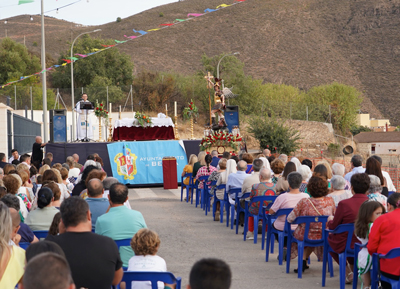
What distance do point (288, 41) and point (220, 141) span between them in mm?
86105

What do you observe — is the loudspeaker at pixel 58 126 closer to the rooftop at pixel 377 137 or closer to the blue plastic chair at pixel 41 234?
the blue plastic chair at pixel 41 234

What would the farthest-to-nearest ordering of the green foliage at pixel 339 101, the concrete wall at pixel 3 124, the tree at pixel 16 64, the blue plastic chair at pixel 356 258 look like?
the green foliage at pixel 339 101 < the tree at pixel 16 64 < the concrete wall at pixel 3 124 < the blue plastic chair at pixel 356 258

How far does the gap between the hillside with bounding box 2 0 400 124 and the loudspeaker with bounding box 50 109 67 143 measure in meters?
65.2

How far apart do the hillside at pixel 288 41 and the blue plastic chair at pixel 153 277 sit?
84.6 m

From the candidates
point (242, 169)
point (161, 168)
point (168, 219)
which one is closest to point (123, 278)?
point (242, 169)

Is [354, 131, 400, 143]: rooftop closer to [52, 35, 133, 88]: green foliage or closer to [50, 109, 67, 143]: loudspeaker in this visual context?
[52, 35, 133, 88]: green foliage

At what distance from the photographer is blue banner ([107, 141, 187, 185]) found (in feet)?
68.7

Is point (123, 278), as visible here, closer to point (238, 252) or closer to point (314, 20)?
point (238, 252)

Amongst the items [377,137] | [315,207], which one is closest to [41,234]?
[315,207]

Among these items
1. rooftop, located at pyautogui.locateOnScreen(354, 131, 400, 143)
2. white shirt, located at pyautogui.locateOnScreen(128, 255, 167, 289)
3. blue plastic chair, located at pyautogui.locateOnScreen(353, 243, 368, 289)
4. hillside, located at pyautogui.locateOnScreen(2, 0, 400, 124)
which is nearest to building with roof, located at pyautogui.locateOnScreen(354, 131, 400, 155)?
rooftop, located at pyautogui.locateOnScreen(354, 131, 400, 143)

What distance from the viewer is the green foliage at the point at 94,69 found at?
208 feet

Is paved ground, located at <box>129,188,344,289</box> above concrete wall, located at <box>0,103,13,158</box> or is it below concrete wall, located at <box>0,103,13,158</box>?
below

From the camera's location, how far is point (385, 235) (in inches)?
225

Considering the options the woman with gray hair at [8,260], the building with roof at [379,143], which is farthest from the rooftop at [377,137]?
the woman with gray hair at [8,260]
